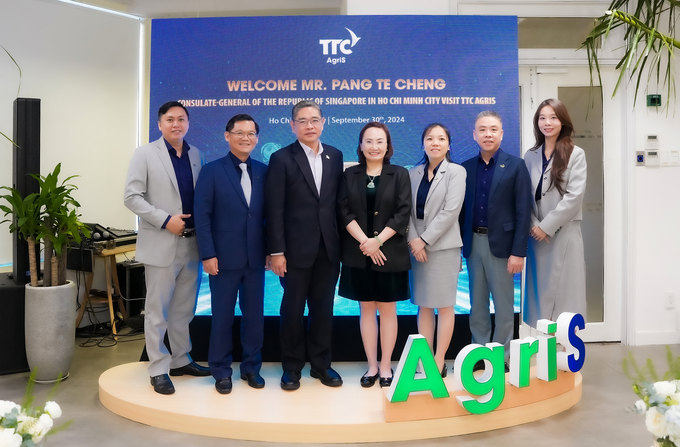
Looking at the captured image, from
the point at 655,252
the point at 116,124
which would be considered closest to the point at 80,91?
the point at 116,124

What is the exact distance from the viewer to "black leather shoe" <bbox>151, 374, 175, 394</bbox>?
330cm

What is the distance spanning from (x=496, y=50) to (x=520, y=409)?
2.51 m

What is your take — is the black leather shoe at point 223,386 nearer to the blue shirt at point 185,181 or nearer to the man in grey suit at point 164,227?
the man in grey suit at point 164,227

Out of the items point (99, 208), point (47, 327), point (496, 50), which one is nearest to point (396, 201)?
point (496, 50)

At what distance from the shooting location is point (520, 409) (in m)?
3.10

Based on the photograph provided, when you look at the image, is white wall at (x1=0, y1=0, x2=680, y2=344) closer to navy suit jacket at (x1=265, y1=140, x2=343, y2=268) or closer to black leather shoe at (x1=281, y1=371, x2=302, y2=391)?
navy suit jacket at (x1=265, y1=140, x2=343, y2=268)

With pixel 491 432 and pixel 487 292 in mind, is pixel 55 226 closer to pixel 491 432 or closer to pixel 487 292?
pixel 487 292

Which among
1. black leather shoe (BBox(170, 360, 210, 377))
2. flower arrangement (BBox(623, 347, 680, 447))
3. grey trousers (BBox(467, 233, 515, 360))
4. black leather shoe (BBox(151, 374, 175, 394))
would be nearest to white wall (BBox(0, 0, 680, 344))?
grey trousers (BBox(467, 233, 515, 360))

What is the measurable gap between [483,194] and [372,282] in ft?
3.02

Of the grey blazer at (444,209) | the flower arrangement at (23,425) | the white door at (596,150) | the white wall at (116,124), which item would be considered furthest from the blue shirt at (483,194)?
the flower arrangement at (23,425)

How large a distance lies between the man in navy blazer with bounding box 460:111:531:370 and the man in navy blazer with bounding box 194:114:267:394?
1351mm

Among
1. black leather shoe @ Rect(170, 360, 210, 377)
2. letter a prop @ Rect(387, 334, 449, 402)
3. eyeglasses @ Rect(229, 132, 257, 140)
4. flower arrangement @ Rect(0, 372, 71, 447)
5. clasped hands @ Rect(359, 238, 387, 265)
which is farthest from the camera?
black leather shoe @ Rect(170, 360, 210, 377)

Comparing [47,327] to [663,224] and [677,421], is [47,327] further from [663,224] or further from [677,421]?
[663,224]

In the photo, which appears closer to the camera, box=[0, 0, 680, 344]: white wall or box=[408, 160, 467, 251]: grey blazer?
box=[408, 160, 467, 251]: grey blazer
